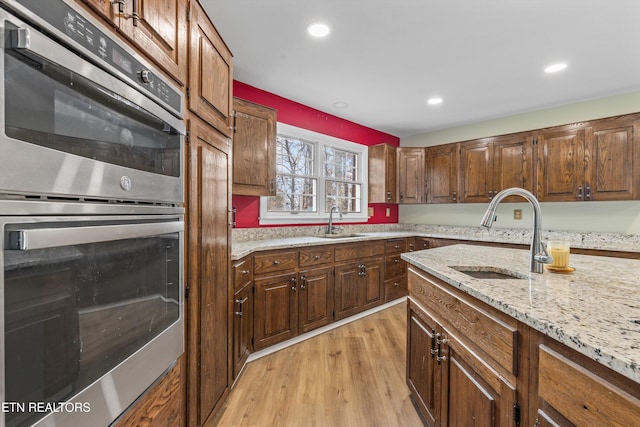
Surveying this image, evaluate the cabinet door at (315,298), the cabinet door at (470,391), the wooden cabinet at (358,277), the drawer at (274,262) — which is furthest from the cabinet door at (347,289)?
the cabinet door at (470,391)

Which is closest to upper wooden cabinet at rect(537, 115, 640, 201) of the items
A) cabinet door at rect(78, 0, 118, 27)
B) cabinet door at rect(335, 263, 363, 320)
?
cabinet door at rect(335, 263, 363, 320)

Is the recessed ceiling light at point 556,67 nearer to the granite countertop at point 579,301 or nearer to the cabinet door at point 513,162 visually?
the cabinet door at point 513,162

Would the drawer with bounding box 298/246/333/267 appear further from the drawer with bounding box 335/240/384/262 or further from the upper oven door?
the upper oven door

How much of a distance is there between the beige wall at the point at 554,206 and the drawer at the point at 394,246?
3.60ft

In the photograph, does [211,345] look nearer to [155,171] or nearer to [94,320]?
[94,320]

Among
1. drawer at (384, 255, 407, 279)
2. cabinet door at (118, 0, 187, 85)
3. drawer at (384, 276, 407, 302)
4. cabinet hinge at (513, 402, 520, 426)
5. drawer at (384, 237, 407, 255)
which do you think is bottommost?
drawer at (384, 276, 407, 302)

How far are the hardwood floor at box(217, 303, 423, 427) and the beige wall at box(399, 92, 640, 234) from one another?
237cm

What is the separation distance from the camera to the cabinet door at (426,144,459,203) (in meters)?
3.99

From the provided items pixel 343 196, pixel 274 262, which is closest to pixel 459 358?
pixel 274 262

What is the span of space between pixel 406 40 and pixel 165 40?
6.01 ft

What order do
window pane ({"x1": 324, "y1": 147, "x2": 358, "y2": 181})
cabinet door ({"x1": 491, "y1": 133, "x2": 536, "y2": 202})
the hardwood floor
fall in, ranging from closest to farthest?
the hardwood floor
cabinet door ({"x1": 491, "y1": 133, "x2": 536, "y2": 202})
window pane ({"x1": 324, "y1": 147, "x2": 358, "y2": 181})

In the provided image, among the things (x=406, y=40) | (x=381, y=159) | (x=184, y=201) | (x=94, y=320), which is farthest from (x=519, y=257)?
(x=381, y=159)

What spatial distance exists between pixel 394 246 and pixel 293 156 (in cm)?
176

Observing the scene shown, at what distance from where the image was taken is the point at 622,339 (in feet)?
2.03
